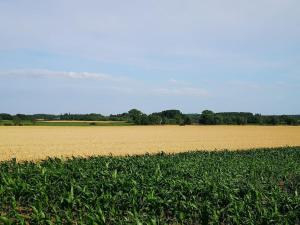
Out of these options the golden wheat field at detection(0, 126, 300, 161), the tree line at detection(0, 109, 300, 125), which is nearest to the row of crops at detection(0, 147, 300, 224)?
the golden wheat field at detection(0, 126, 300, 161)

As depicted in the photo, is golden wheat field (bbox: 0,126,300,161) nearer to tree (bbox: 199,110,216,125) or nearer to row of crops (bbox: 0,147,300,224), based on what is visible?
row of crops (bbox: 0,147,300,224)

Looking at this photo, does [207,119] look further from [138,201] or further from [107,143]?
[138,201]

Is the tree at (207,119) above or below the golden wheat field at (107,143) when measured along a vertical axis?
above

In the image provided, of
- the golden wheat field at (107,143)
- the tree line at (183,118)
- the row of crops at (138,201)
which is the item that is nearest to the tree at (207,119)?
the tree line at (183,118)

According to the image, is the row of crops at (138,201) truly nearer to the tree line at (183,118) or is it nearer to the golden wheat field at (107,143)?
the golden wheat field at (107,143)

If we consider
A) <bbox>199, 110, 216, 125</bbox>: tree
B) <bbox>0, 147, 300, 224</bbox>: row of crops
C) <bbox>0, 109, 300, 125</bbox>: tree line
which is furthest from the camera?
<bbox>199, 110, 216, 125</bbox>: tree

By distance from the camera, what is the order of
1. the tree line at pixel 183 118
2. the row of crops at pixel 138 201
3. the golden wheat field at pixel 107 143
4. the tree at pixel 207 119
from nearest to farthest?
the row of crops at pixel 138 201 → the golden wheat field at pixel 107 143 → the tree line at pixel 183 118 → the tree at pixel 207 119

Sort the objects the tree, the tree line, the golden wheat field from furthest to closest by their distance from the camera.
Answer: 1. the tree
2. the tree line
3. the golden wheat field

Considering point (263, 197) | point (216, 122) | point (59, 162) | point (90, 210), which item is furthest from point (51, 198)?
point (216, 122)

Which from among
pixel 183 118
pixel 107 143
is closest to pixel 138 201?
pixel 107 143

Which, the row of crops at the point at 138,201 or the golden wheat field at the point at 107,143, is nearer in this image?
the row of crops at the point at 138,201

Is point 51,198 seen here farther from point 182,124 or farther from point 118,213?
point 182,124

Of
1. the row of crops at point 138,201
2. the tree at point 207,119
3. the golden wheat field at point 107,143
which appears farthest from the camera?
the tree at point 207,119

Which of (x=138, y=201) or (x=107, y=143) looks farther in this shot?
(x=107, y=143)
